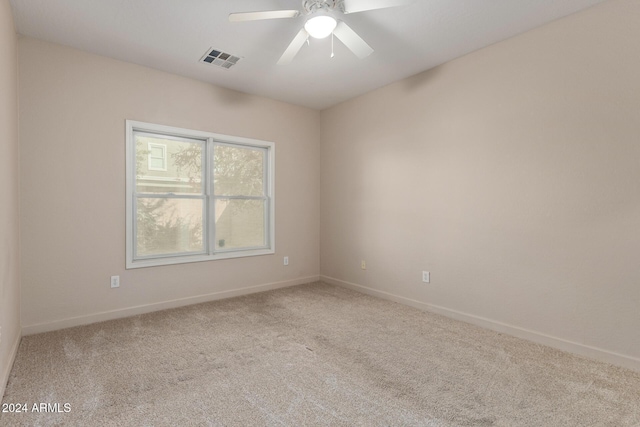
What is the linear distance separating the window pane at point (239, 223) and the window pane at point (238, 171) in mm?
144

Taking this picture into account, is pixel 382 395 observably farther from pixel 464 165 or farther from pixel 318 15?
pixel 318 15

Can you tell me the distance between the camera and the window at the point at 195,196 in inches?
136

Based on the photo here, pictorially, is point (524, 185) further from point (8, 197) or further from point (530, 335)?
point (8, 197)

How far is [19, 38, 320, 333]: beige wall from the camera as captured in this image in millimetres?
2807

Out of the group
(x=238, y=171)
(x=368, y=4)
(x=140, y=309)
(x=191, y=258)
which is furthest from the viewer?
(x=238, y=171)

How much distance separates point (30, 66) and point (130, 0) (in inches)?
50.3

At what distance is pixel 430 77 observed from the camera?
3.44 m

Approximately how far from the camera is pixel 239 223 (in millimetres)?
4250

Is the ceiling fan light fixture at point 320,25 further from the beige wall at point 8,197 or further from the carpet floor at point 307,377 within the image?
the carpet floor at point 307,377

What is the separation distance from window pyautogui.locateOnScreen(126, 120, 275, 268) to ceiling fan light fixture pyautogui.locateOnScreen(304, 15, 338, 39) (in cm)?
207

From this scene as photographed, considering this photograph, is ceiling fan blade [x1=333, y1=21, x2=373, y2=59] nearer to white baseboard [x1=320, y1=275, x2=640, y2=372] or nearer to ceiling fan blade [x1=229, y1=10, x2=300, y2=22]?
ceiling fan blade [x1=229, y1=10, x2=300, y2=22]

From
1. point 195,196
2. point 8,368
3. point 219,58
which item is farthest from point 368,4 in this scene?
point 8,368

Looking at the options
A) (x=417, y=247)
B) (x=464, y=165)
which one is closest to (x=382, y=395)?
(x=417, y=247)

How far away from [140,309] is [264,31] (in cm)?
302
